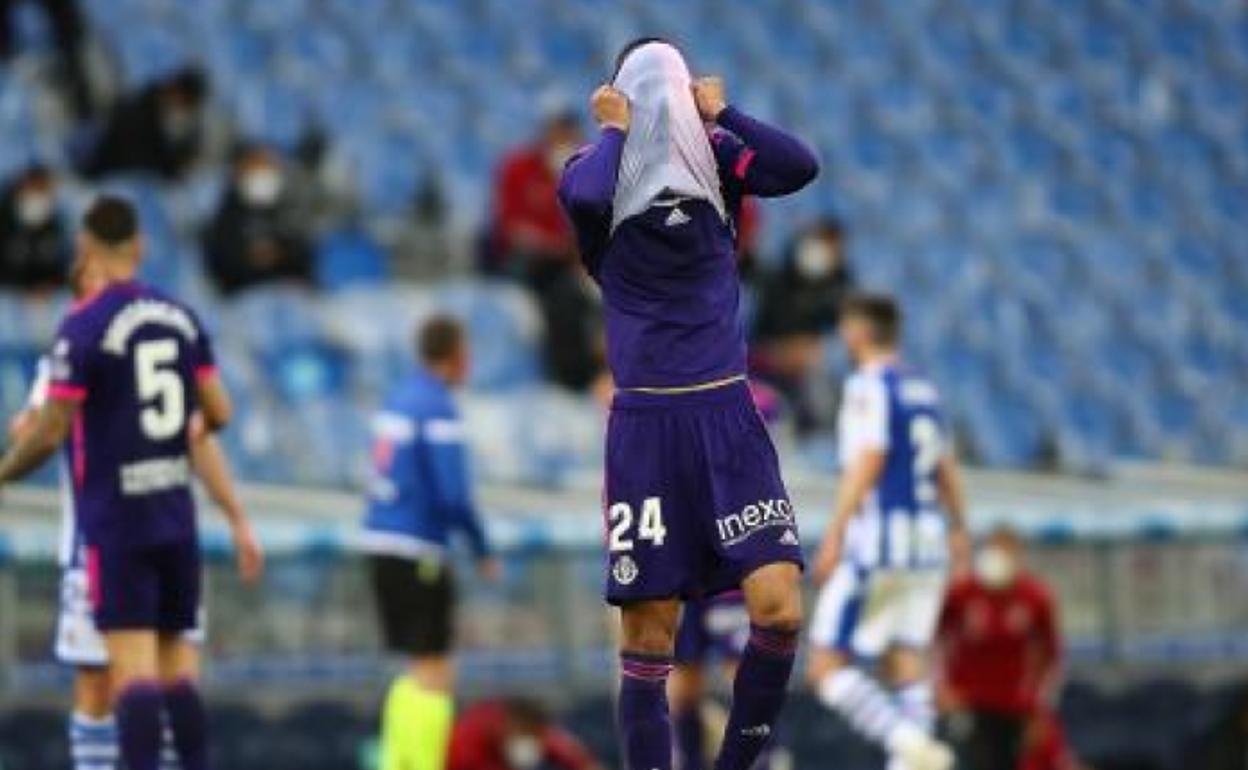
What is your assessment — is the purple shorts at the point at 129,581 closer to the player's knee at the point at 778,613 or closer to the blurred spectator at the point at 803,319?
the player's knee at the point at 778,613

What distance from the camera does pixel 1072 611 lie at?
65.0ft

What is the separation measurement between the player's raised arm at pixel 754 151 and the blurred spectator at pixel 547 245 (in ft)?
32.7

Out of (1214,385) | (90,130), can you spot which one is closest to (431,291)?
(90,130)

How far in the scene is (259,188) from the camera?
67.4 feet

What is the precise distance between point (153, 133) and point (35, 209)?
5.93 ft

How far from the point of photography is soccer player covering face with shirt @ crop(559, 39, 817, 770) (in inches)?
413

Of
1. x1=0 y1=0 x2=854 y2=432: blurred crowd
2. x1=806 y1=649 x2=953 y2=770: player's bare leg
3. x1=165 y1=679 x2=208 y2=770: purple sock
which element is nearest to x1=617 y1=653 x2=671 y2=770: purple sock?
x1=165 y1=679 x2=208 y2=770: purple sock

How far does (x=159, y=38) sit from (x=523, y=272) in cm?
338

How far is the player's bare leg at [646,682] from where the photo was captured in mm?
10516

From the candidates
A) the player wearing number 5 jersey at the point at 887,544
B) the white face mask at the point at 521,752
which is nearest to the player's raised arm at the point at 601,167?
the player wearing number 5 jersey at the point at 887,544

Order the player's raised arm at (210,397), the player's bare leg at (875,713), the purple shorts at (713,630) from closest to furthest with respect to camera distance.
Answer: the player's raised arm at (210,397)
the player's bare leg at (875,713)
the purple shorts at (713,630)

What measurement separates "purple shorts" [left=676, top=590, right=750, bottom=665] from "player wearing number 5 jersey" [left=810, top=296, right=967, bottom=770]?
36 centimetres

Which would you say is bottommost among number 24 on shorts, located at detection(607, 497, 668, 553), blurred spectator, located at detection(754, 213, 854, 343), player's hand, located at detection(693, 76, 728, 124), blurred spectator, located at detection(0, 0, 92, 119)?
number 24 on shorts, located at detection(607, 497, 668, 553)

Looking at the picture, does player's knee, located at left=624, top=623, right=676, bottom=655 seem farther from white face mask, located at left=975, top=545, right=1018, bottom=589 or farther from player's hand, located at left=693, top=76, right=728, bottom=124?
white face mask, located at left=975, top=545, right=1018, bottom=589
